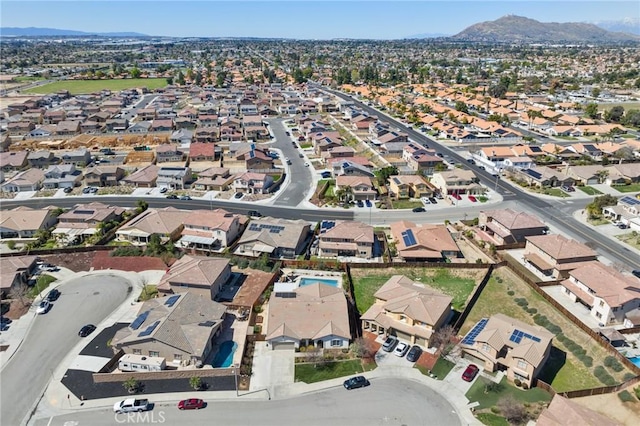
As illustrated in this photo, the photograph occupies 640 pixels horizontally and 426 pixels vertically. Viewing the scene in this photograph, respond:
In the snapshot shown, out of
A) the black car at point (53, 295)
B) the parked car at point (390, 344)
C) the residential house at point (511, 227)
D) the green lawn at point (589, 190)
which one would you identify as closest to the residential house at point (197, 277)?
the black car at point (53, 295)

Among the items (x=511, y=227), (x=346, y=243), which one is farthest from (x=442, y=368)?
(x=511, y=227)

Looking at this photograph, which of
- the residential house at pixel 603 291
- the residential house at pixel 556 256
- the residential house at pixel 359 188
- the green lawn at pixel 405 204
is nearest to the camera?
the residential house at pixel 603 291

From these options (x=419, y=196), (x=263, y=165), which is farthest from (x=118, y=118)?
(x=419, y=196)

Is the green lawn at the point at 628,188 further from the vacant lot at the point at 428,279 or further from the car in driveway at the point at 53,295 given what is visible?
the car in driveway at the point at 53,295

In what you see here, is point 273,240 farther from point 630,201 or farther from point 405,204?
point 630,201

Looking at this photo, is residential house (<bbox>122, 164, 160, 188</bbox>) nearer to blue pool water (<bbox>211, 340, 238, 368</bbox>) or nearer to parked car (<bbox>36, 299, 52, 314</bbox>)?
parked car (<bbox>36, 299, 52, 314</bbox>)

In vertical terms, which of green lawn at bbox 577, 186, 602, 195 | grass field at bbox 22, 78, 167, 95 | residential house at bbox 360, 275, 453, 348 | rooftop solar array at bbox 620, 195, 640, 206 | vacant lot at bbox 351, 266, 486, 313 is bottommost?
vacant lot at bbox 351, 266, 486, 313

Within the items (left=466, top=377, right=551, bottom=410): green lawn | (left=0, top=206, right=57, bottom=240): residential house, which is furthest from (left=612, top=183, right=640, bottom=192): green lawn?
(left=0, top=206, right=57, bottom=240): residential house
